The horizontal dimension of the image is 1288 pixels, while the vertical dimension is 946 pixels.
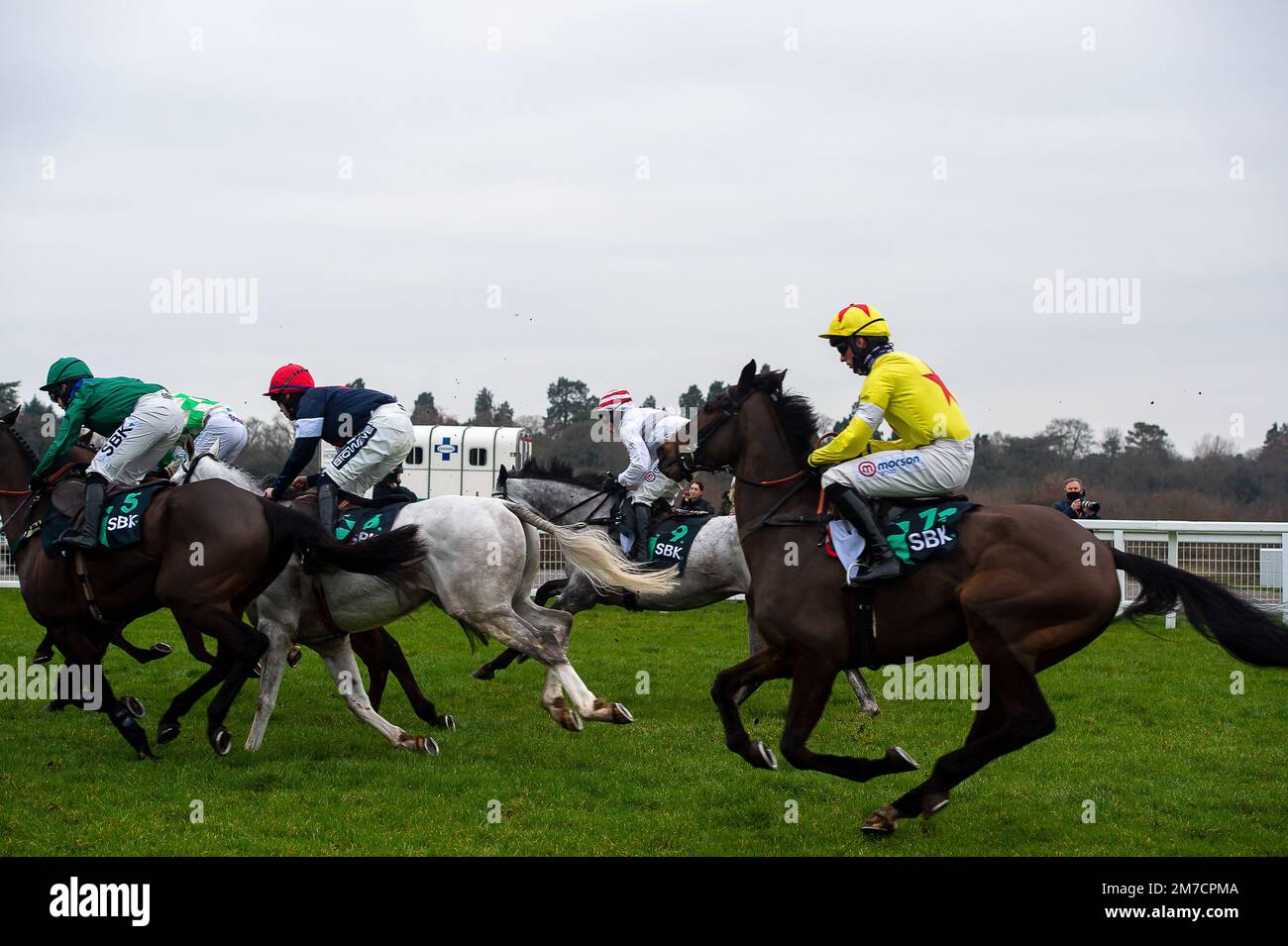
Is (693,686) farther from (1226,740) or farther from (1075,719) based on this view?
(1226,740)

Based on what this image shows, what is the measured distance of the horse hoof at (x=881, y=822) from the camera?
5375mm

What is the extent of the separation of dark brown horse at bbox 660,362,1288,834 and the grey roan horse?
2917 mm

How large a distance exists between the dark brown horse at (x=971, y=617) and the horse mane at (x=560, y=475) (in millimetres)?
4306

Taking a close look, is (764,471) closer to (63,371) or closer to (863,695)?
(863,695)

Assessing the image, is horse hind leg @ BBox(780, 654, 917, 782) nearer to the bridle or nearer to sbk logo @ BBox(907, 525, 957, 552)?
sbk logo @ BBox(907, 525, 957, 552)

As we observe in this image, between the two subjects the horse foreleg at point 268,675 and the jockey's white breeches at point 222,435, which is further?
the jockey's white breeches at point 222,435

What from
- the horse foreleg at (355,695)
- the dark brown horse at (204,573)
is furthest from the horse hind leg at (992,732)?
the dark brown horse at (204,573)

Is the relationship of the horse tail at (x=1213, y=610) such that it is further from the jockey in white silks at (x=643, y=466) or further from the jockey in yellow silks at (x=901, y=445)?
the jockey in white silks at (x=643, y=466)

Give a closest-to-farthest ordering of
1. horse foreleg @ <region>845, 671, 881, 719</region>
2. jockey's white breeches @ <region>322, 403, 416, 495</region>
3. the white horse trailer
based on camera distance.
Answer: jockey's white breeches @ <region>322, 403, 416, 495</region>, horse foreleg @ <region>845, 671, 881, 719</region>, the white horse trailer

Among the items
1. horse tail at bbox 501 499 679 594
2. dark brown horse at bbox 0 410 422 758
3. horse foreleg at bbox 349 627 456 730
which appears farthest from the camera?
horse foreleg at bbox 349 627 456 730

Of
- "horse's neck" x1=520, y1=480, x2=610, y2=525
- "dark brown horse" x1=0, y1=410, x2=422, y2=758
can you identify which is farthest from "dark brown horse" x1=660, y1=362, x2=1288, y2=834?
"horse's neck" x1=520, y1=480, x2=610, y2=525

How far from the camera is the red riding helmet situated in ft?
25.9

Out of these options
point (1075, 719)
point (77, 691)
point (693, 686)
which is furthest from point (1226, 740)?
point (77, 691)

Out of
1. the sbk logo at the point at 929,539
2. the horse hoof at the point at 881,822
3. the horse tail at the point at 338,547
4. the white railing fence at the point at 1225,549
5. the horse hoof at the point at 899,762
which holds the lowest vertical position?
the horse hoof at the point at 881,822
